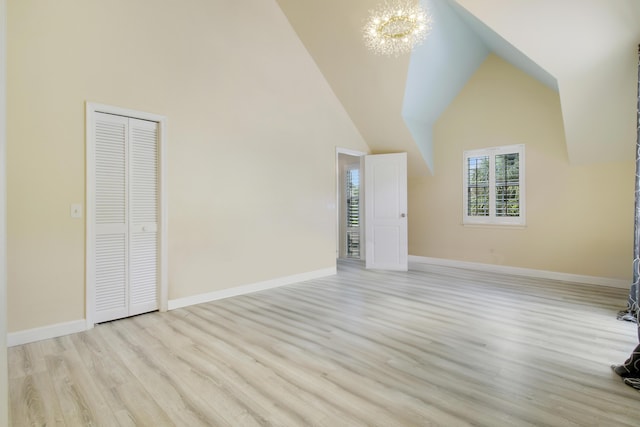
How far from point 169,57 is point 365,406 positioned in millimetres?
3950

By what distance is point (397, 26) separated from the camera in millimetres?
3799

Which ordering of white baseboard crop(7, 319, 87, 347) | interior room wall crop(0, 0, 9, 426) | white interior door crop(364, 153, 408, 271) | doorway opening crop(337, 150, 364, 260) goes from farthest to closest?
doorway opening crop(337, 150, 364, 260)
white interior door crop(364, 153, 408, 271)
white baseboard crop(7, 319, 87, 347)
interior room wall crop(0, 0, 9, 426)

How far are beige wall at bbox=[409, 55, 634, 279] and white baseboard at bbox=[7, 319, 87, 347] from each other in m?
5.87

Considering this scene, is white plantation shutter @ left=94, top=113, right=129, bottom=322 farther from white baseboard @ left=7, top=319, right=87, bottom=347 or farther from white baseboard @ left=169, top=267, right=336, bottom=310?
white baseboard @ left=169, top=267, right=336, bottom=310

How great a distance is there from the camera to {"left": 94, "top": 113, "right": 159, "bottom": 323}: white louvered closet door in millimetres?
3334

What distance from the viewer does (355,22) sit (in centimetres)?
454

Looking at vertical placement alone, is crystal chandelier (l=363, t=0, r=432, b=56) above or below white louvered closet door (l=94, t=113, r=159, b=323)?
above

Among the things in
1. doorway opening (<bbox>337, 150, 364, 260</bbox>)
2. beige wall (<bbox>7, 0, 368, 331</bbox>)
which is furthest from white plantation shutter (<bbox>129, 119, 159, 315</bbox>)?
doorway opening (<bbox>337, 150, 364, 260</bbox>)

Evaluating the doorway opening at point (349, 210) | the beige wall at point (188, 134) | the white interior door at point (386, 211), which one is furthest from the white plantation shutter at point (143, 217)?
the doorway opening at point (349, 210)

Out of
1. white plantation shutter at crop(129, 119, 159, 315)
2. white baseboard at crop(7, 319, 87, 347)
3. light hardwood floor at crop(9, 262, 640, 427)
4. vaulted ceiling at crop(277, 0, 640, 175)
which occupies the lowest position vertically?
light hardwood floor at crop(9, 262, 640, 427)

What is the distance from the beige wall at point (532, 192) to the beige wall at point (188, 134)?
2.11 meters

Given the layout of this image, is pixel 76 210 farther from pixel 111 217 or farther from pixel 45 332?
pixel 45 332

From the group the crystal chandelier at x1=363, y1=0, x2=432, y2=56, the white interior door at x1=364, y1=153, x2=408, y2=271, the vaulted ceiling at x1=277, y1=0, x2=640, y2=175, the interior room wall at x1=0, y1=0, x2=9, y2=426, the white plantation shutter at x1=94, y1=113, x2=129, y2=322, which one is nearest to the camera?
the interior room wall at x1=0, y1=0, x2=9, y2=426

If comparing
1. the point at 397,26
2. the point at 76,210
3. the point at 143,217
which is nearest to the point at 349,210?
the point at 397,26
